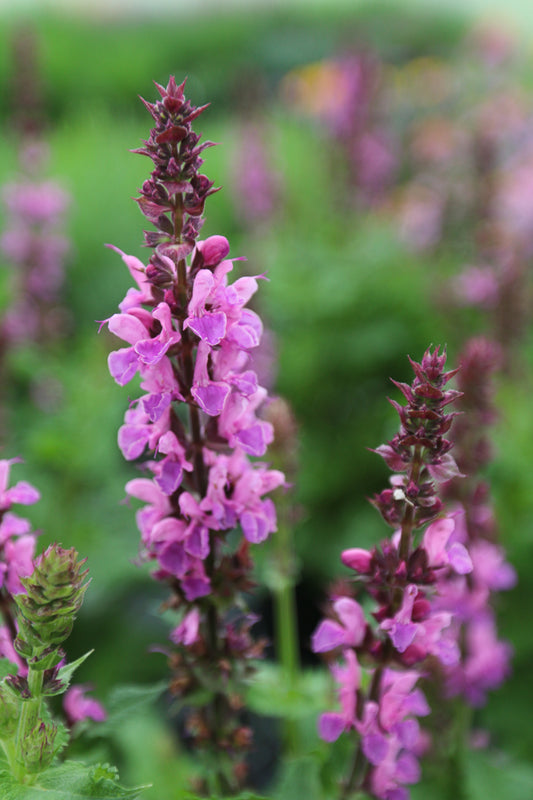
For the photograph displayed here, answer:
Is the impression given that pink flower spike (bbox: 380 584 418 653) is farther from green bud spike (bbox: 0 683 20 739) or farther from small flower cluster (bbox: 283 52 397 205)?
small flower cluster (bbox: 283 52 397 205)

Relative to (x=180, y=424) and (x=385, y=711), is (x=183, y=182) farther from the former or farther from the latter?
(x=385, y=711)

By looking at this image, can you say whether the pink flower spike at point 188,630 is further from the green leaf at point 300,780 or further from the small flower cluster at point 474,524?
the small flower cluster at point 474,524

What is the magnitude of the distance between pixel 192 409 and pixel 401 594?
363mm

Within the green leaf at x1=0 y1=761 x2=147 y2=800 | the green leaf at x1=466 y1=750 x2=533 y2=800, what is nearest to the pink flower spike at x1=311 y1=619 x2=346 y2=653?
the green leaf at x1=0 y1=761 x2=147 y2=800

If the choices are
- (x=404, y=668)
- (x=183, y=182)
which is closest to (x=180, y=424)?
(x=183, y=182)

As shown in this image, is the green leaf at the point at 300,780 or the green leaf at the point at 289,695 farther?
the green leaf at the point at 289,695

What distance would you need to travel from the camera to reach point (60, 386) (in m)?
3.20

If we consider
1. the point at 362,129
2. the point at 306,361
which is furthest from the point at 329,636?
the point at 362,129

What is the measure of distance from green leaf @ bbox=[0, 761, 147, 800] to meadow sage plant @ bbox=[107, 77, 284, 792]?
26cm

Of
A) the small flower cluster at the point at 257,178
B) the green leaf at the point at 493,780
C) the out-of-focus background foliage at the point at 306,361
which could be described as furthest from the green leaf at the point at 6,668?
the small flower cluster at the point at 257,178

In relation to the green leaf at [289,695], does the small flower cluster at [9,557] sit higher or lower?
higher

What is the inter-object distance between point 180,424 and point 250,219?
191 inches

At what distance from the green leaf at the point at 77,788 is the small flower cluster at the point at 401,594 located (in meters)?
0.32

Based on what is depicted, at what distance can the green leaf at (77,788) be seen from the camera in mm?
836
